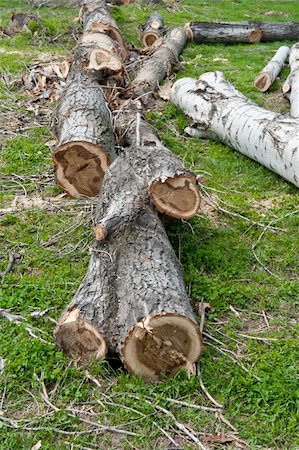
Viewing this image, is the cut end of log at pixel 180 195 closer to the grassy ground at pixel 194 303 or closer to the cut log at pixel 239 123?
the grassy ground at pixel 194 303

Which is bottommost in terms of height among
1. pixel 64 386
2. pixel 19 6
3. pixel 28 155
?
pixel 19 6

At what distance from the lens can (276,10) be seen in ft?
49.9

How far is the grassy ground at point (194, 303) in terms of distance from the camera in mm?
3436

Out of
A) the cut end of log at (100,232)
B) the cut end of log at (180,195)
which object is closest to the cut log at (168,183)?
the cut end of log at (180,195)

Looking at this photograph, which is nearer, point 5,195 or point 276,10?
point 5,195

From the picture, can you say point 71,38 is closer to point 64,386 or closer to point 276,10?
point 276,10

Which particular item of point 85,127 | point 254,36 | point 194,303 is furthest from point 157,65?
point 194,303

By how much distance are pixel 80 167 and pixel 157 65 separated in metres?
4.15

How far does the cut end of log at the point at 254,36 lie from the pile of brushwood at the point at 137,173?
1520 mm

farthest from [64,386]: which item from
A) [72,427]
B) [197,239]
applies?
[197,239]

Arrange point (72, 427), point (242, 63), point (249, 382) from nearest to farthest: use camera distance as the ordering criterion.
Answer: point (72, 427) → point (249, 382) → point (242, 63)

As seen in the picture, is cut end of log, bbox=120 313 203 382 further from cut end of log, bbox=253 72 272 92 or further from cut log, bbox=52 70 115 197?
cut end of log, bbox=253 72 272 92

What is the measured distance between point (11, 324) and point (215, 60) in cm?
761

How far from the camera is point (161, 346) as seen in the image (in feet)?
12.0
